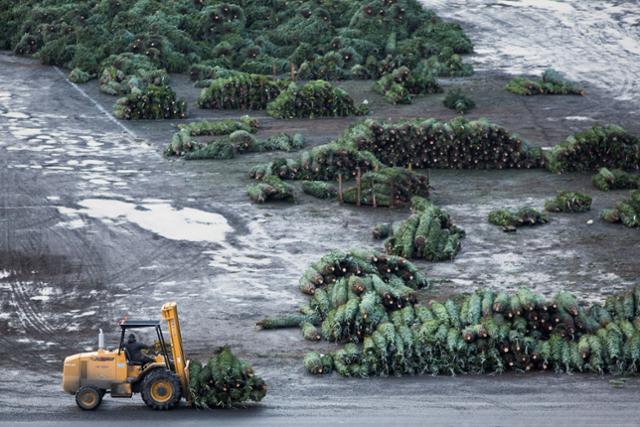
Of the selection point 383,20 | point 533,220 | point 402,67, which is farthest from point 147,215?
point 383,20

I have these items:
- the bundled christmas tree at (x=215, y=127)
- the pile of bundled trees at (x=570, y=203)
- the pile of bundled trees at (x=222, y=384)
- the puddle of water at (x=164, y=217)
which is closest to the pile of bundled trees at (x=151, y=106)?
the bundled christmas tree at (x=215, y=127)

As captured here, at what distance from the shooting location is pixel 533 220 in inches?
1703

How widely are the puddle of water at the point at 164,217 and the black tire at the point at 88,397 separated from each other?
1451 cm

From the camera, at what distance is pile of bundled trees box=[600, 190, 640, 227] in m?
43.1

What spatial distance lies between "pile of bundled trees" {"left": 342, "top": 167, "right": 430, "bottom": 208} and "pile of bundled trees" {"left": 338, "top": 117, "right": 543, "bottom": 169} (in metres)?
4.16

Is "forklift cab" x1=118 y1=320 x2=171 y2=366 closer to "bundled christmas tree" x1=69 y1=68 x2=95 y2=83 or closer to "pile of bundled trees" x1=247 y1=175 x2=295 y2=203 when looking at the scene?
"pile of bundled trees" x1=247 y1=175 x2=295 y2=203

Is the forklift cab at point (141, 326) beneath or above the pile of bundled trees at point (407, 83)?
above

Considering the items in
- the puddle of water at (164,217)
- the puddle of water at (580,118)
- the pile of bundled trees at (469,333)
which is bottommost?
the puddle of water at (580,118)

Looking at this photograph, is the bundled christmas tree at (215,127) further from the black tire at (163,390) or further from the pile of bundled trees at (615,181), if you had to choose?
the black tire at (163,390)

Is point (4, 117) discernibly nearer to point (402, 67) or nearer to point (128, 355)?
point (402, 67)

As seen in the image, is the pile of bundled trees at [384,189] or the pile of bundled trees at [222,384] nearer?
the pile of bundled trees at [222,384]

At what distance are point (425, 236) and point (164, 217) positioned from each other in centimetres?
950

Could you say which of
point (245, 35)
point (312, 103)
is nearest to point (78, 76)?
point (245, 35)

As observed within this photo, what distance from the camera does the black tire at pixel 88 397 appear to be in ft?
89.4
